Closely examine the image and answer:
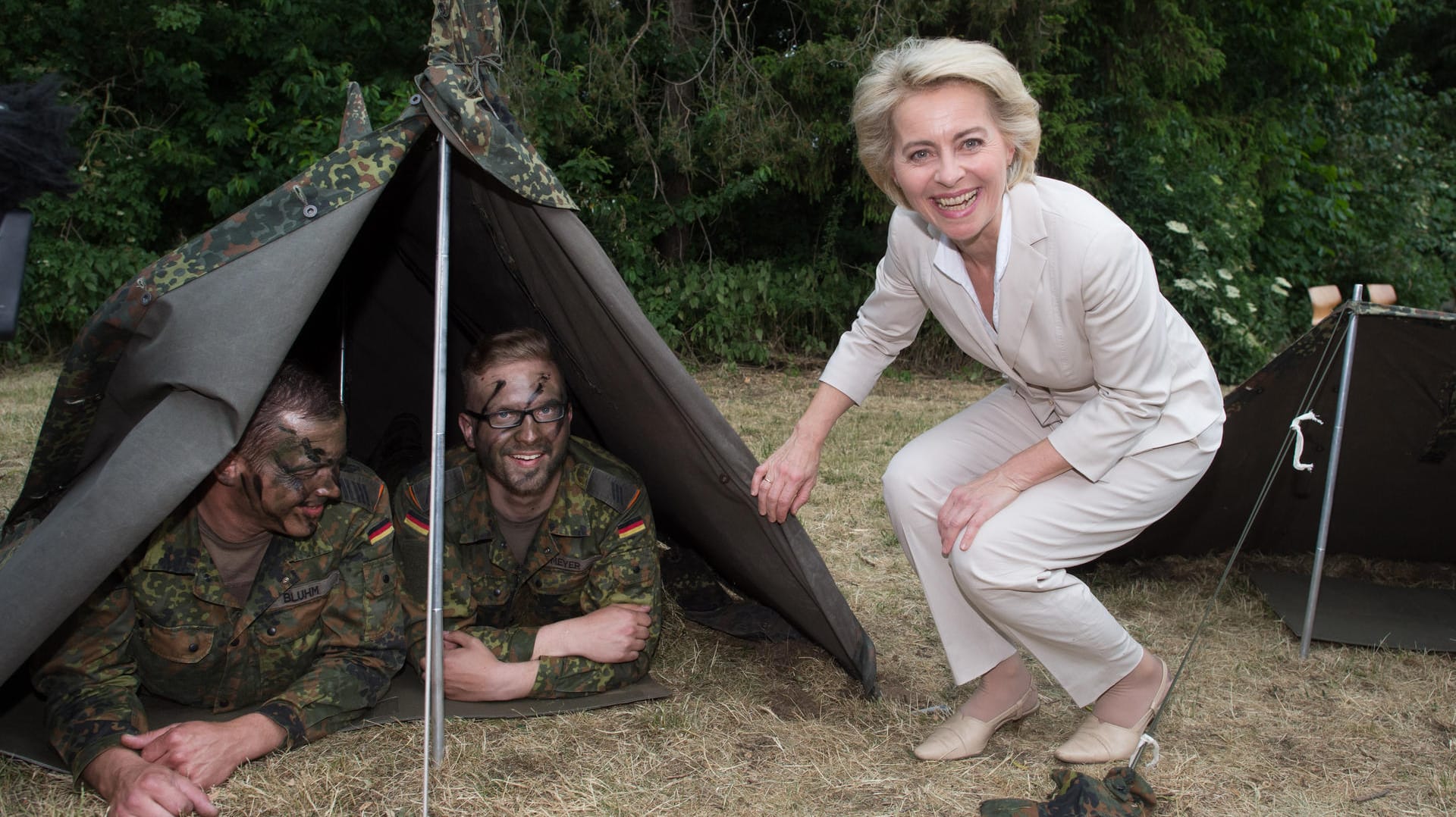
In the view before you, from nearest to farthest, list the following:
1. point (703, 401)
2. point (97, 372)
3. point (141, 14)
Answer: point (97, 372), point (703, 401), point (141, 14)

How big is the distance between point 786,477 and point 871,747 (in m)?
0.79

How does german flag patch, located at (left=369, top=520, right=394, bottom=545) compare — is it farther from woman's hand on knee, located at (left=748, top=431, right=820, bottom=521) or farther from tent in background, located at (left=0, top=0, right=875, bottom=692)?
woman's hand on knee, located at (left=748, top=431, right=820, bottom=521)

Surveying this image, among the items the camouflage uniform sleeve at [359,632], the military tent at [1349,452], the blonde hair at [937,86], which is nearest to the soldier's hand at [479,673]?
the camouflage uniform sleeve at [359,632]

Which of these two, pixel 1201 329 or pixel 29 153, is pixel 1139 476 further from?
pixel 1201 329

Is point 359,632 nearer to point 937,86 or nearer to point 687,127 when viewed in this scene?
point 937,86

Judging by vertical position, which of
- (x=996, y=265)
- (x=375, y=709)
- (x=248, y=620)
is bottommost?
(x=375, y=709)

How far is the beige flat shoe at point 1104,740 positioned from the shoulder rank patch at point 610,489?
1.41 m

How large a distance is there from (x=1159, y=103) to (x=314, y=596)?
9.79m

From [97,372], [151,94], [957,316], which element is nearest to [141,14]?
[151,94]

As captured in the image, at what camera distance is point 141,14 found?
379 inches

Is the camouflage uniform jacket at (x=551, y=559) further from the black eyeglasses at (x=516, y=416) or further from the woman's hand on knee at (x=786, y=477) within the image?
the woman's hand on knee at (x=786, y=477)

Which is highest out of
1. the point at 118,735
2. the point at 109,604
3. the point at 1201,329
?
the point at 109,604

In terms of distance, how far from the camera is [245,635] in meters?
3.05

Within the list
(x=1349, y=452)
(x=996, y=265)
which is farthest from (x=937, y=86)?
(x=1349, y=452)
